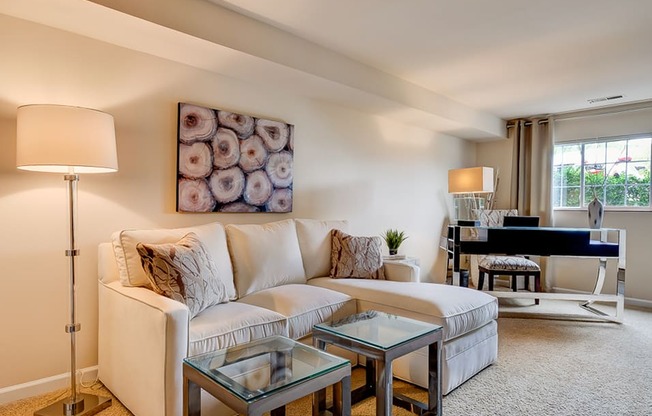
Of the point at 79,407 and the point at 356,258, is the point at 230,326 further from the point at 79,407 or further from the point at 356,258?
the point at 356,258

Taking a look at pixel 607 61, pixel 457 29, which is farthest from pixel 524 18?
pixel 607 61

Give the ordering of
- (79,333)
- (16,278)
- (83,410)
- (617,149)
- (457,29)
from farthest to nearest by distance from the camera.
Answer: (617,149) → (457,29) → (79,333) → (16,278) → (83,410)

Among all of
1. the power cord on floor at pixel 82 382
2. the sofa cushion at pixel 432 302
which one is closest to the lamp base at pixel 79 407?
the power cord on floor at pixel 82 382

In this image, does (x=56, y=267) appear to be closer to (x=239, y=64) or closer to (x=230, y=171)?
(x=230, y=171)

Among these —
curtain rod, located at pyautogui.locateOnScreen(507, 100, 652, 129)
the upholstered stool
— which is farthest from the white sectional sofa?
curtain rod, located at pyautogui.locateOnScreen(507, 100, 652, 129)

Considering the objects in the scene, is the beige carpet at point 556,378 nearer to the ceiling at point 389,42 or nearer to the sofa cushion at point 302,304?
the sofa cushion at point 302,304

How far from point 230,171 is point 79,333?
1429 mm

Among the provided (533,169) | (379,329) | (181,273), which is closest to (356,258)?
(379,329)

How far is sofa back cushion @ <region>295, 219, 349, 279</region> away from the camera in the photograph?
3.04 meters

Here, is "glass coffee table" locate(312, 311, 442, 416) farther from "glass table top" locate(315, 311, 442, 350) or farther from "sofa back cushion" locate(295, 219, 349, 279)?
"sofa back cushion" locate(295, 219, 349, 279)

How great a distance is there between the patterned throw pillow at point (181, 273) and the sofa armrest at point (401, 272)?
4.90 feet

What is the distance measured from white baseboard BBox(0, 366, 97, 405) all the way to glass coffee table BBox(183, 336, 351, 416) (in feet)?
4.12

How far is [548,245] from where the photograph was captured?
353cm

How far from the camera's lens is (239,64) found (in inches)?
106
